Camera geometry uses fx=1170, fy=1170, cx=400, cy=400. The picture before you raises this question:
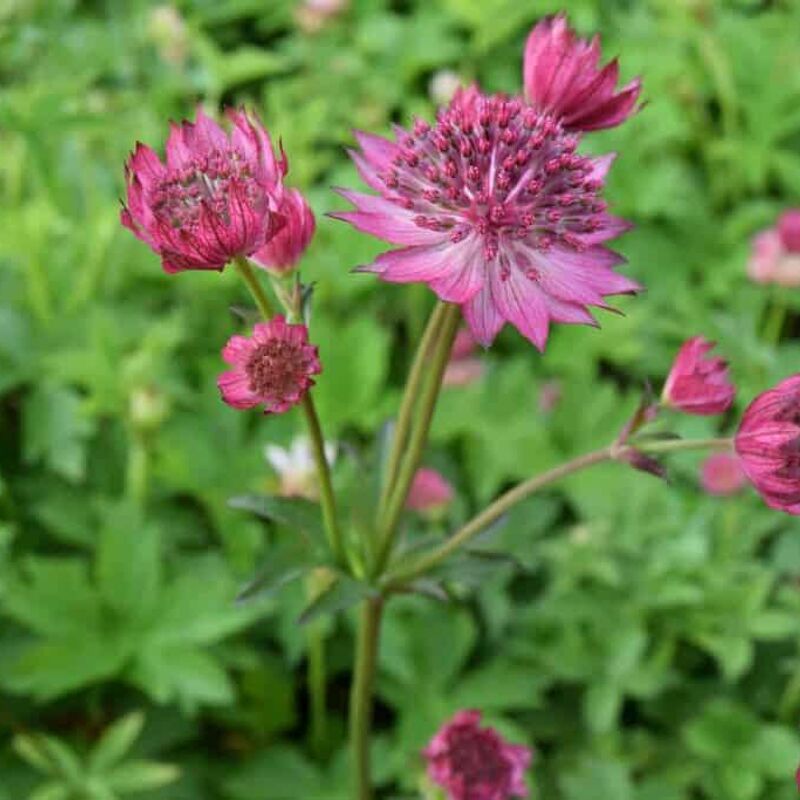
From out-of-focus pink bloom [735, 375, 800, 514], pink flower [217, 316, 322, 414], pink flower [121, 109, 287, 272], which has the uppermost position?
pink flower [121, 109, 287, 272]

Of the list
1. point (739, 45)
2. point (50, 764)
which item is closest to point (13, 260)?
point (50, 764)

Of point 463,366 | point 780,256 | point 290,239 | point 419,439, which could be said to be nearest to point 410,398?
point 419,439

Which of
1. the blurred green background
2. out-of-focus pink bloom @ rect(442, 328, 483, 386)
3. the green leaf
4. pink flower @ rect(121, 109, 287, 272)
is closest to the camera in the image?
pink flower @ rect(121, 109, 287, 272)

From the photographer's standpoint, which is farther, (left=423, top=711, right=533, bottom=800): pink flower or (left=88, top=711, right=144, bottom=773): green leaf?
(left=88, top=711, right=144, bottom=773): green leaf

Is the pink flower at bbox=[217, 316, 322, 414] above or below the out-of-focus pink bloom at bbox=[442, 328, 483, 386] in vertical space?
above

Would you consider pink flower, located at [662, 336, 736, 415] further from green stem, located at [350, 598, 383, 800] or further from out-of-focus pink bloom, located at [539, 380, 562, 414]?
out-of-focus pink bloom, located at [539, 380, 562, 414]

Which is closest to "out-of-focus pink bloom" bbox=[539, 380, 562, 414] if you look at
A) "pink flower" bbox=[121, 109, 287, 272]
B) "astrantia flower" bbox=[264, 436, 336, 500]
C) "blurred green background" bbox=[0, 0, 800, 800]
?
"blurred green background" bbox=[0, 0, 800, 800]
